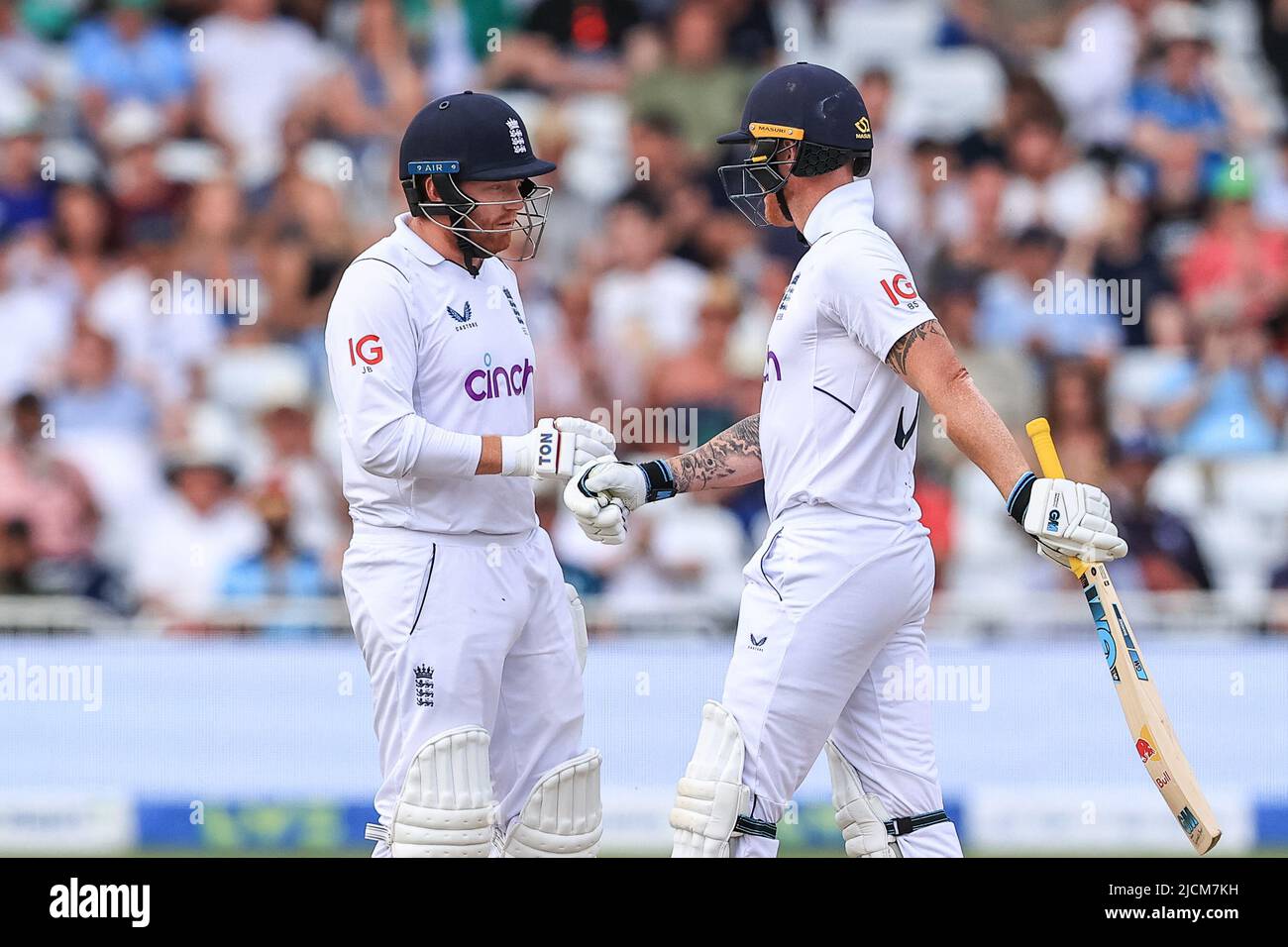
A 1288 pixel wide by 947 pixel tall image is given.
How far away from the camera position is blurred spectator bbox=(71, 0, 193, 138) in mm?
12414

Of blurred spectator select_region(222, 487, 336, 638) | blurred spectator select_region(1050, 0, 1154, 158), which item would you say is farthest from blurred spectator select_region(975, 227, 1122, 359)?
A: blurred spectator select_region(222, 487, 336, 638)

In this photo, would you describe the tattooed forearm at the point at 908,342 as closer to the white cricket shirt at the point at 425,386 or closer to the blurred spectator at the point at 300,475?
the white cricket shirt at the point at 425,386

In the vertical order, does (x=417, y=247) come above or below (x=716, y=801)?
above

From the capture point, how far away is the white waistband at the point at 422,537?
5.84m

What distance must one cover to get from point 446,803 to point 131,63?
26.6ft

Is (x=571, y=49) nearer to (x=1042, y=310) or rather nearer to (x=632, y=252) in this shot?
(x=632, y=252)

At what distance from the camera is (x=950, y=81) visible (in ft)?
40.5

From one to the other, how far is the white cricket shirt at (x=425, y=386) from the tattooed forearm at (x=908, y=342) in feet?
3.79

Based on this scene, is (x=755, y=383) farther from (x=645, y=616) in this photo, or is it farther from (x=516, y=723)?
(x=516, y=723)

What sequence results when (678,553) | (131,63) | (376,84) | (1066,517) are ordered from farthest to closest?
(131,63) < (376,84) < (678,553) < (1066,517)

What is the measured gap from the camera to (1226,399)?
1063cm
